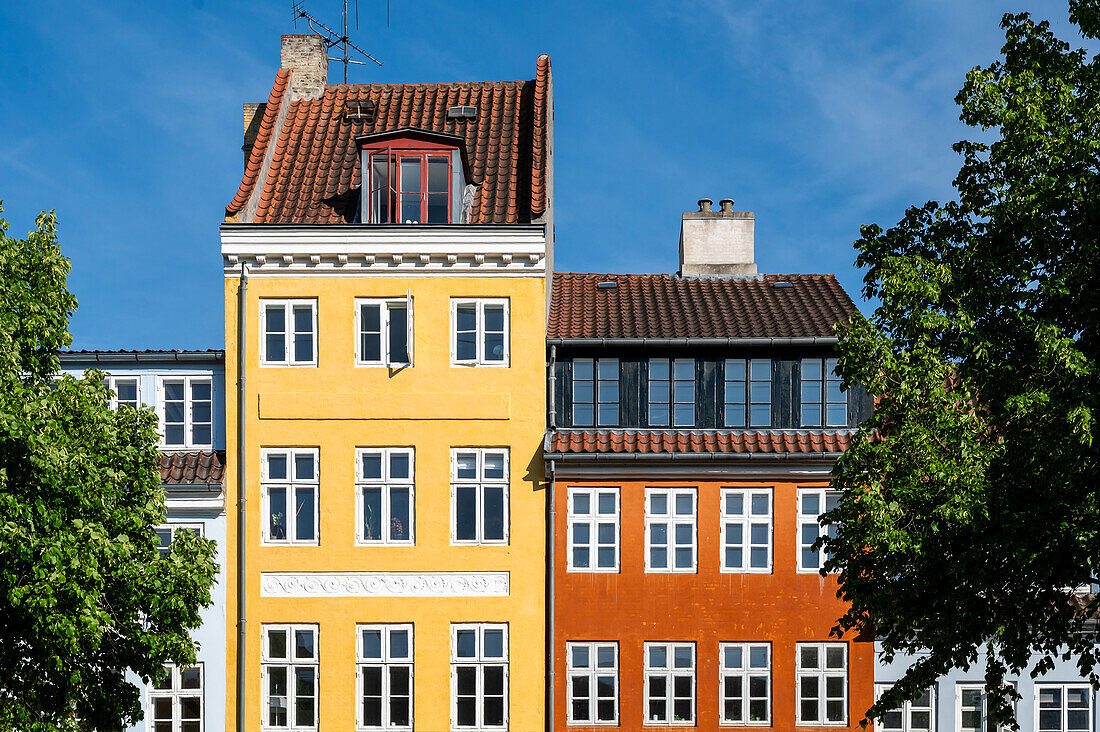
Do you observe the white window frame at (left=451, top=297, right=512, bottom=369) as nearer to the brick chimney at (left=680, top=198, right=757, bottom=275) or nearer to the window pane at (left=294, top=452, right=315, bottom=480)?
the window pane at (left=294, top=452, right=315, bottom=480)

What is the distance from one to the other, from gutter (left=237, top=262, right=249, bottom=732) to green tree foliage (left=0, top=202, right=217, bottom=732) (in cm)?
456

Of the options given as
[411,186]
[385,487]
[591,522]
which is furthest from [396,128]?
[591,522]

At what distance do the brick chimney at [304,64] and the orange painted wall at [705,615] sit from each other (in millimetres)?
13447

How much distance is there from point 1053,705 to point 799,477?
7.62 m

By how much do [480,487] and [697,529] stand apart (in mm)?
4970

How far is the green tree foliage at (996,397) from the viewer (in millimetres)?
16516

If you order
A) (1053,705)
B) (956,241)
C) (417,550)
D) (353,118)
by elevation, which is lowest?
(1053,705)

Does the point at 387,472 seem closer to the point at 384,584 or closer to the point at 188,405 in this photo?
the point at 384,584

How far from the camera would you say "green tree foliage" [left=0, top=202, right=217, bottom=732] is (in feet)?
61.2

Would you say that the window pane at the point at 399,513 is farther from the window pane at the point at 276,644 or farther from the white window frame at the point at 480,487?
the window pane at the point at 276,644

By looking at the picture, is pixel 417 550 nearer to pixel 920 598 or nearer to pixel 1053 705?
pixel 920 598

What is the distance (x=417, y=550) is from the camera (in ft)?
87.4

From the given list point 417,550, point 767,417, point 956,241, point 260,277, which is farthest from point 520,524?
point 956,241

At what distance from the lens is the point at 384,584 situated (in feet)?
87.1
